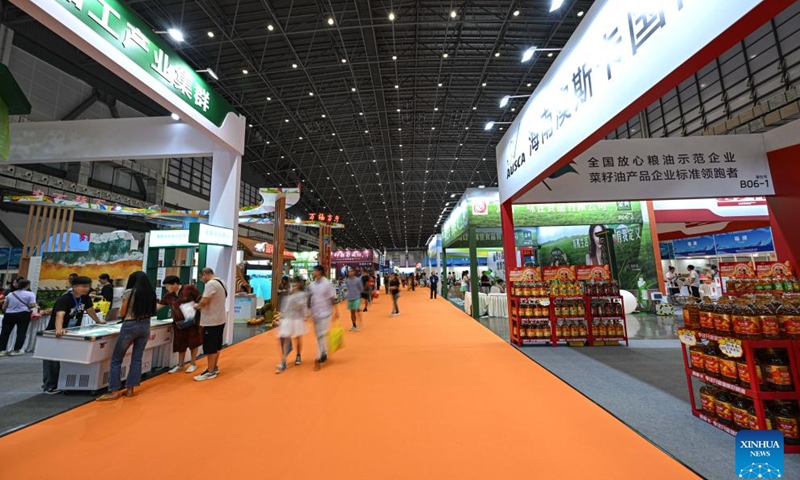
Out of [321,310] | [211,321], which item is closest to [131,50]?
[211,321]

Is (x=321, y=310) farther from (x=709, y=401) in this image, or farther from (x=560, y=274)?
(x=560, y=274)

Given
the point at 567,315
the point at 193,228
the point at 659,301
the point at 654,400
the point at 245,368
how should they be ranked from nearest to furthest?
1. the point at 654,400
2. the point at 245,368
3. the point at 193,228
4. the point at 567,315
5. the point at 659,301

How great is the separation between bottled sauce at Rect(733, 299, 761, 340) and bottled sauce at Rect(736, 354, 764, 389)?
155 millimetres

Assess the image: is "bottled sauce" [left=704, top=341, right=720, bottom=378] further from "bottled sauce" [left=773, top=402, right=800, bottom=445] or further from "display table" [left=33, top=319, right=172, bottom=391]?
"display table" [left=33, top=319, right=172, bottom=391]

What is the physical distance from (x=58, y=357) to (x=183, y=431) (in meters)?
2.08

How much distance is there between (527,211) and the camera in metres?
8.77

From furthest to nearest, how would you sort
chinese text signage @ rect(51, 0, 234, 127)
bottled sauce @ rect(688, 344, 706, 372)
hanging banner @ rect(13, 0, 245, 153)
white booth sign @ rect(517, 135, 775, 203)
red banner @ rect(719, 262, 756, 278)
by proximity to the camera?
white booth sign @ rect(517, 135, 775, 203) < red banner @ rect(719, 262, 756, 278) < chinese text signage @ rect(51, 0, 234, 127) < hanging banner @ rect(13, 0, 245, 153) < bottled sauce @ rect(688, 344, 706, 372)

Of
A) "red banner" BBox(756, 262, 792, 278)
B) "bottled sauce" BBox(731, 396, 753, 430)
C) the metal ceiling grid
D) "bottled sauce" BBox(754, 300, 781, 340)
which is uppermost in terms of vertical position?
the metal ceiling grid

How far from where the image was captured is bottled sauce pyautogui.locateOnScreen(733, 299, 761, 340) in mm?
2242

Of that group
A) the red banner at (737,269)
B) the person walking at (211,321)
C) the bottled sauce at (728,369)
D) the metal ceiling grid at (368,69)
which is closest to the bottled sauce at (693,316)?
the bottled sauce at (728,369)

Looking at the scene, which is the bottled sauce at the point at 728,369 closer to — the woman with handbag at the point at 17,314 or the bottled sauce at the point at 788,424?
the bottled sauce at the point at 788,424

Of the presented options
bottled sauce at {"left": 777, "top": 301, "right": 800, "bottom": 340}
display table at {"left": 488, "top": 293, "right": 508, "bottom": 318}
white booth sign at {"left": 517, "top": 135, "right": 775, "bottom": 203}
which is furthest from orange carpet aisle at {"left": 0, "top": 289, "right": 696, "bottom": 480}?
display table at {"left": 488, "top": 293, "right": 508, "bottom": 318}

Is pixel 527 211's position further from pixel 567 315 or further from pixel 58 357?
pixel 58 357

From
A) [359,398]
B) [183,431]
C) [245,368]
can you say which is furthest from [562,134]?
[245,368]
